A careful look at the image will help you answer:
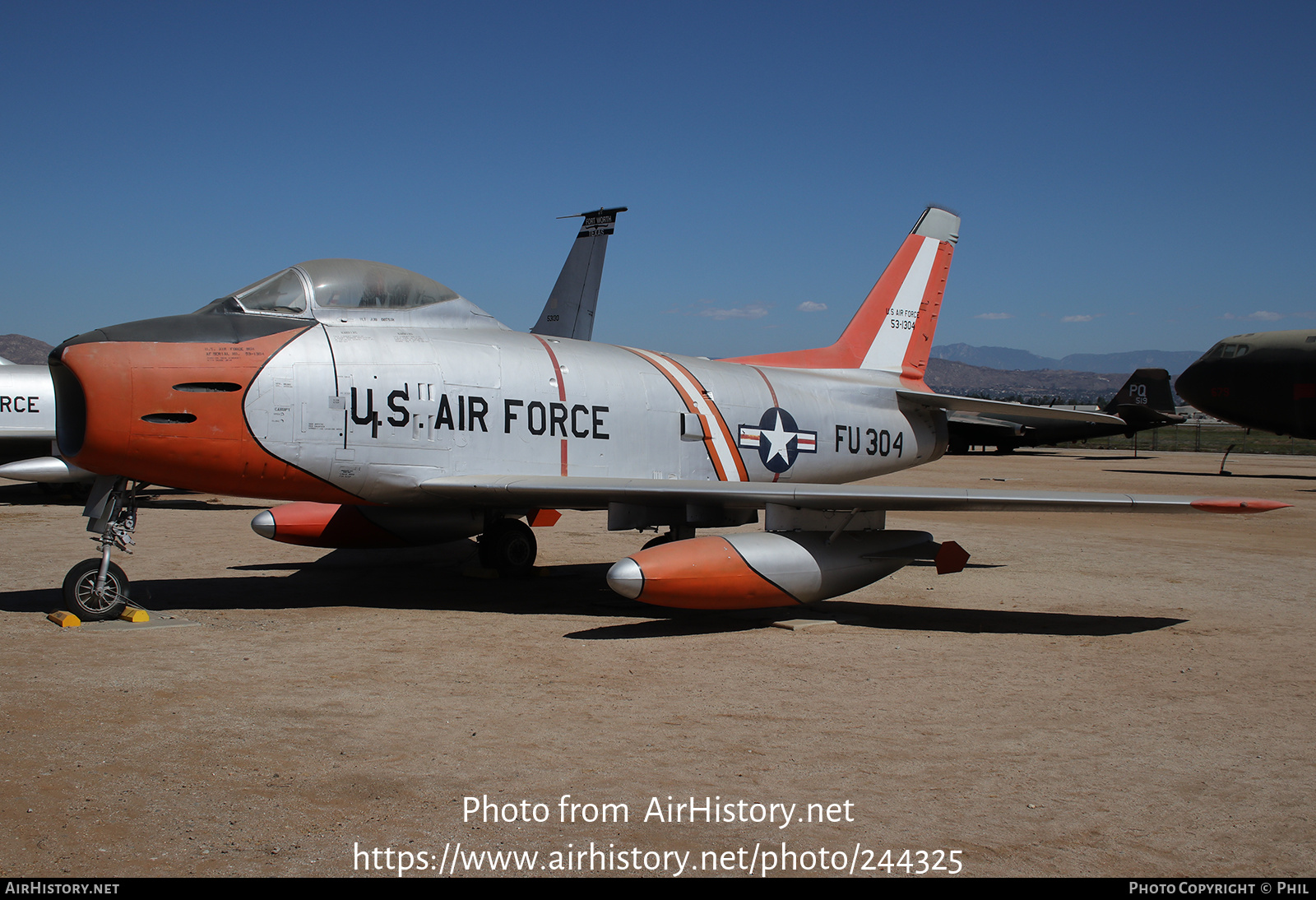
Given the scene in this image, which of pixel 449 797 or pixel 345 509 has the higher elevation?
pixel 345 509

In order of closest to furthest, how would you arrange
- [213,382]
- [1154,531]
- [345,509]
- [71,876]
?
[71,876] → [213,382] → [345,509] → [1154,531]

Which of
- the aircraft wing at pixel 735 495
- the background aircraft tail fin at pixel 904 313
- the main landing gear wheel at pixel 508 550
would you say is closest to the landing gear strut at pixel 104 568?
the aircraft wing at pixel 735 495

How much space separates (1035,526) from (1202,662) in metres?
10.5

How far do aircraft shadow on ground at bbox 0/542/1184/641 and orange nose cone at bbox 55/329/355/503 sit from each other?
148 centimetres

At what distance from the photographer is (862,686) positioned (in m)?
6.34

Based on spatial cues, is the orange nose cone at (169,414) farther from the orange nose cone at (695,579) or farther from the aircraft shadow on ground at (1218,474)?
the aircraft shadow on ground at (1218,474)

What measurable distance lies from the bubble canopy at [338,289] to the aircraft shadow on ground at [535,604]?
2.87 m

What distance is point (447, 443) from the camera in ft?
28.5

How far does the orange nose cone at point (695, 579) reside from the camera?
25.3 feet

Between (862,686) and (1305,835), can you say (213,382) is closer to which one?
(862,686)

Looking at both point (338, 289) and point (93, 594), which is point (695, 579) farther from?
point (93, 594)

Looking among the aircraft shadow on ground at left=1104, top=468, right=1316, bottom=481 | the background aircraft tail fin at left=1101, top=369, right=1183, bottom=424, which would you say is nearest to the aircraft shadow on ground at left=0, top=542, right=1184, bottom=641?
the aircraft shadow on ground at left=1104, top=468, right=1316, bottom=481

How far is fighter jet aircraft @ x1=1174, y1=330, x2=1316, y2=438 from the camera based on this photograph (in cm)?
2811

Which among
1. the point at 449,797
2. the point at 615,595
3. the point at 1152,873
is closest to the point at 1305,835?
the point at 1152,873
